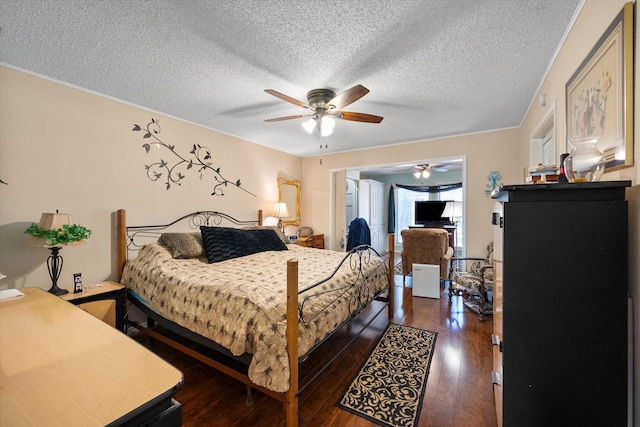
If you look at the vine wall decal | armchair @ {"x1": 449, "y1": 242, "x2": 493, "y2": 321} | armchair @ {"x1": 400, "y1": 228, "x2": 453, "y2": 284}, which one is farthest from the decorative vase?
the vine wall decal

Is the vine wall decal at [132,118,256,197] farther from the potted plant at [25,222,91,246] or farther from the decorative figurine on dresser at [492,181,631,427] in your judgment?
the decorative figurine on dresser at [492,181,631,427]

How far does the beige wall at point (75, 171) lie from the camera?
2.22m

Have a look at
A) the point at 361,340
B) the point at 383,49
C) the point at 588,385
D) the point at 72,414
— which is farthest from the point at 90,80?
the point at 588,385

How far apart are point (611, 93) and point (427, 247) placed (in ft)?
10.7

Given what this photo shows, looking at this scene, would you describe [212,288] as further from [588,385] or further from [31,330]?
[588,385]

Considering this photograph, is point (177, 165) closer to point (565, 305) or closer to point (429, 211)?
point (565, 305)

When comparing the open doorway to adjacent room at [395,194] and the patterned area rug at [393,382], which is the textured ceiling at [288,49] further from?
the patterned area rug at [393,382]

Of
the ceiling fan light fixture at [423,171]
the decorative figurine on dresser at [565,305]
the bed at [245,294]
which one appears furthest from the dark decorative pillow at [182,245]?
the ceiling fan light fixture at [423,171]

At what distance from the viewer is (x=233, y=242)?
126 inches

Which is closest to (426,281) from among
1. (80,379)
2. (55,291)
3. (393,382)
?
(393,382)

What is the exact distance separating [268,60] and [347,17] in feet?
2.48

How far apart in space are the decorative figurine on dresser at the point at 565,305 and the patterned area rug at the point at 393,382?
0.74 m

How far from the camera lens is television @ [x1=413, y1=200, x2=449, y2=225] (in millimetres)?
6812

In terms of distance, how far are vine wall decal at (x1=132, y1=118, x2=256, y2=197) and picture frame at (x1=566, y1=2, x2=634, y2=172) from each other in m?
3.95
